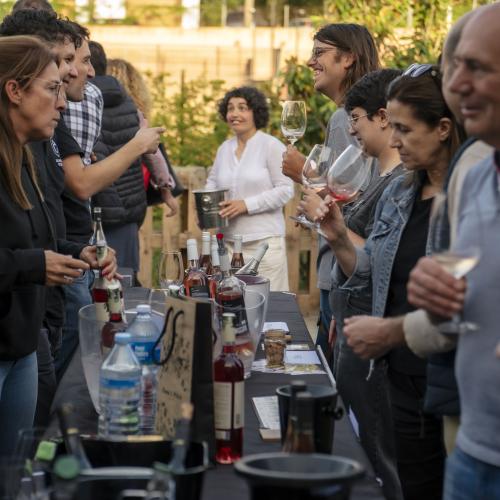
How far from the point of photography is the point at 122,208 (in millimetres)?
5969

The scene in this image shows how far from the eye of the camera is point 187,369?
2357 mm

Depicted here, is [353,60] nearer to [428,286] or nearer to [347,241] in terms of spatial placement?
[347,241]

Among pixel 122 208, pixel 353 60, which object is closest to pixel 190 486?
pixel 353 60

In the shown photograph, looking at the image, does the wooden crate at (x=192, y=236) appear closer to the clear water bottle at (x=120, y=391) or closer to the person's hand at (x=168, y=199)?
the person's hand at (x=168, y=199)

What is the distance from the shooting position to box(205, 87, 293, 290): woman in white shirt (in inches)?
267

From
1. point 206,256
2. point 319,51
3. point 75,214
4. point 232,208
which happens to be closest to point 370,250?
point 206,256

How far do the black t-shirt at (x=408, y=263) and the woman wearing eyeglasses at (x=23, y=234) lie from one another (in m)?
0.94

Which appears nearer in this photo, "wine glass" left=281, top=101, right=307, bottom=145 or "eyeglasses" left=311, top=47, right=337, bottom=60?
"wine glass" left=281, top=101, right=307, bottom=145

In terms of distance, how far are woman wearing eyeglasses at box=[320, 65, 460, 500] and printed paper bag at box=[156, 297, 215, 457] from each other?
932 mm

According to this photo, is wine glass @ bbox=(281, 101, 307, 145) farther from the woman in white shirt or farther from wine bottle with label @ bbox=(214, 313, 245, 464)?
wine bottle with label @ bbox=(214, 313, 245, 464)

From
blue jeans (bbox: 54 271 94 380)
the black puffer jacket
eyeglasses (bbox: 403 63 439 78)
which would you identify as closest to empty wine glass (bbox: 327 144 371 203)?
eyeglasses (bbox: 403 63 439 78)

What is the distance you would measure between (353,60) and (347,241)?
5.86 ft

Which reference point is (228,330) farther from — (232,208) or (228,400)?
(232,208)

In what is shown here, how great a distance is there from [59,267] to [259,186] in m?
3.82
